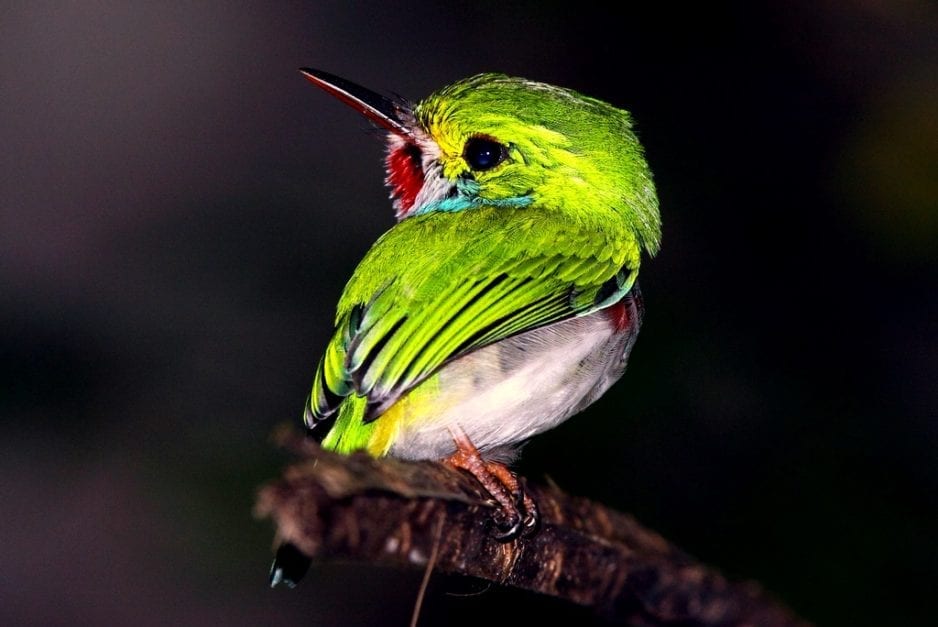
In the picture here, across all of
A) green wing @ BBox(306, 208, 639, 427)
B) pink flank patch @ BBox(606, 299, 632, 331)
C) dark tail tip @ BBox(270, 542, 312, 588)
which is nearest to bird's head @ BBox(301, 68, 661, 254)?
green wing @ BBox(306, 208, 639, 427)

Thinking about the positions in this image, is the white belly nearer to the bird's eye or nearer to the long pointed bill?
the bird's eye

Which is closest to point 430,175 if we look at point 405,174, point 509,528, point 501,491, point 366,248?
point 405,174

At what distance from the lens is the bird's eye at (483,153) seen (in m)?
3.38

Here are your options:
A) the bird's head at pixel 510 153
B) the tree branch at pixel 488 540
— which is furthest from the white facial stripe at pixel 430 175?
the tree branch at pixel 488 540

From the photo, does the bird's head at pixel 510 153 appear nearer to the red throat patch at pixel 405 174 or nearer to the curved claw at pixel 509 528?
Answer: the red throat patch at pixel 405 174

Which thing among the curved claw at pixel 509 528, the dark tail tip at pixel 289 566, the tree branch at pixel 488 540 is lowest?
the dark tail tip at pixel 289 566

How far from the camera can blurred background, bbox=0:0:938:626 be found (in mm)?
4305

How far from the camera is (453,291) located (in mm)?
3012

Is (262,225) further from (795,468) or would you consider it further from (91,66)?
(795,468)

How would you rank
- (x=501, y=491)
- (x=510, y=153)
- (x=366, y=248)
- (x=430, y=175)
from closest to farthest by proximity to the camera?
(x=501, y=491) → (x=510, y=153) → (x=430, y=175) → (x=366, y=248)

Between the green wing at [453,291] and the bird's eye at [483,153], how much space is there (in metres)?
0.17

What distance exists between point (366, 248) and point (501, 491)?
314 centimetres

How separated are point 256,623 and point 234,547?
211 centimetres

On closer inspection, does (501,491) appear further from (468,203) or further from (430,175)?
(430,175)
